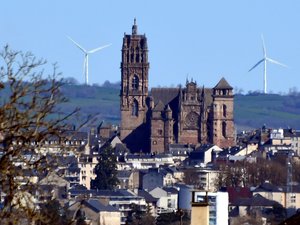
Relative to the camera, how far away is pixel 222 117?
143875 mm

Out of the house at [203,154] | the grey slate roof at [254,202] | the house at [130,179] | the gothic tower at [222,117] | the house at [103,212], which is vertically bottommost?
the house at [103,212]

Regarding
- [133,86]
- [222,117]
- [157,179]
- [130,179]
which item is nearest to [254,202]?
[157,179]

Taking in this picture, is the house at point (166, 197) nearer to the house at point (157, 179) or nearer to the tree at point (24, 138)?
the house at point (157, 179)

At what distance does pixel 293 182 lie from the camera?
110750mm

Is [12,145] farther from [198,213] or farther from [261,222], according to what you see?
[261,222]

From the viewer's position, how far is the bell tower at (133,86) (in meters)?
143

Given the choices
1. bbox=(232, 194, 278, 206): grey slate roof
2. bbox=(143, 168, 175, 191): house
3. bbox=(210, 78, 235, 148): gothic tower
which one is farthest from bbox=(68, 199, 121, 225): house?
bbox=(210, 78, 235, 148): gothic tower

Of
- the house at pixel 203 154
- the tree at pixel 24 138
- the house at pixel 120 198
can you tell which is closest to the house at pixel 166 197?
the house at pixel 120 198

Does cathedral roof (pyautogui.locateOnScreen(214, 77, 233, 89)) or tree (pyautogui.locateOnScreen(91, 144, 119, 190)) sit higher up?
cathedral roof (pyautogui.locateOnScreen(214, 77, 233, 89))

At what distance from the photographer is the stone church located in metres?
143

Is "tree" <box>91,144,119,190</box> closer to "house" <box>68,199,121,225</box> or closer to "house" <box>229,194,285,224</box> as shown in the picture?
"house" <box>229,194,285,224</box>

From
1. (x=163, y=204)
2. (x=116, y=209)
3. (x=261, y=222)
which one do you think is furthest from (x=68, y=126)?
(x=163, y=204)

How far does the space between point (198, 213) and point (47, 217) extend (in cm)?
319

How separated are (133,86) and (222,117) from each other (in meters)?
7.58
